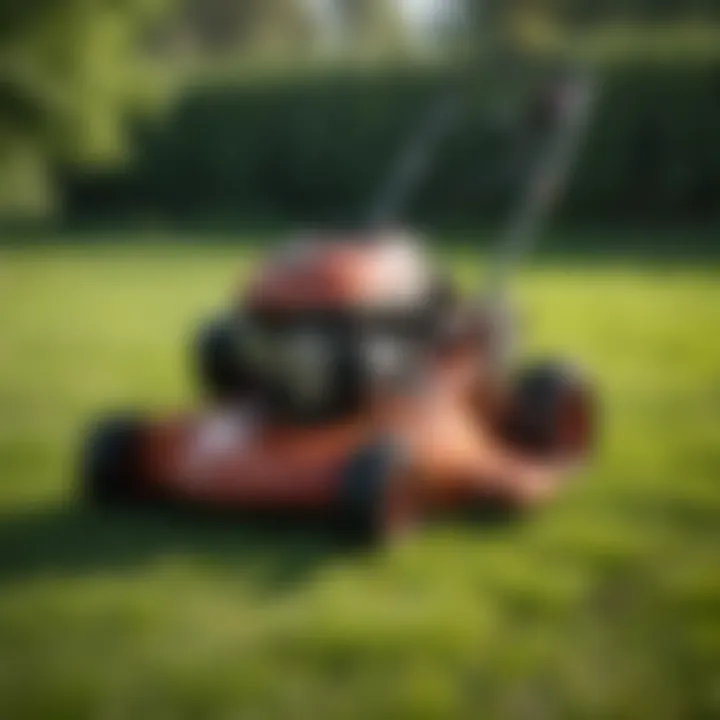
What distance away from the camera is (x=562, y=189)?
1274 mm

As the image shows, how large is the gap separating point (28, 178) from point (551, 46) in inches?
14.9

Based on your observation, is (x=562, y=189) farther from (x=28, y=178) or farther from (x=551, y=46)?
(x=28, y=178)

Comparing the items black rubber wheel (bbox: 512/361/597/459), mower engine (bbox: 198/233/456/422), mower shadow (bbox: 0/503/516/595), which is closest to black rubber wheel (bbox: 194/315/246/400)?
mower engine (bbox: 198/233/456/422)

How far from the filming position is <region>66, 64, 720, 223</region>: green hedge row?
123cm

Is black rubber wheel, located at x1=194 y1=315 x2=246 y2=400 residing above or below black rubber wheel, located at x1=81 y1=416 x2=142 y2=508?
above

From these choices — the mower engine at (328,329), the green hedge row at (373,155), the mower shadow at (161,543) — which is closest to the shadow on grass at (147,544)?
the mower shadow at (161,543)

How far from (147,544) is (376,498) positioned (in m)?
0.16

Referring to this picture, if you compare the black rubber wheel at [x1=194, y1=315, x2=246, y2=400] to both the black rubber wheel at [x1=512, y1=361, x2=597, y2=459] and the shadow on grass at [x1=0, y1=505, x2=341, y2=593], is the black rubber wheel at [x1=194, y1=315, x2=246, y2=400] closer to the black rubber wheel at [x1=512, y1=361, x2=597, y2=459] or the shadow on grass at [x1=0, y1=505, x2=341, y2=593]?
the shadow on grass at [x1=0, y1=505, x2=341, y2=593]

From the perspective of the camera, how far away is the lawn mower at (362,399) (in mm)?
1233

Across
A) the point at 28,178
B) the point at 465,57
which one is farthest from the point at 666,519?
the point at 28,178

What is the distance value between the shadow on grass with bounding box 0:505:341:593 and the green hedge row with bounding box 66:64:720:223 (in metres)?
0.22

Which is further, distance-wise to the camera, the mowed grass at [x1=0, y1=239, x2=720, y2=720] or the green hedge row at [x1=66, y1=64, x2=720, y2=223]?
the green hedge row at [x1=66, y1=64, x2=720, y2=223]

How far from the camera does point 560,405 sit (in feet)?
4.05

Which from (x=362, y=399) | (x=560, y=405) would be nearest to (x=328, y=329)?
(x=362, y=399)
